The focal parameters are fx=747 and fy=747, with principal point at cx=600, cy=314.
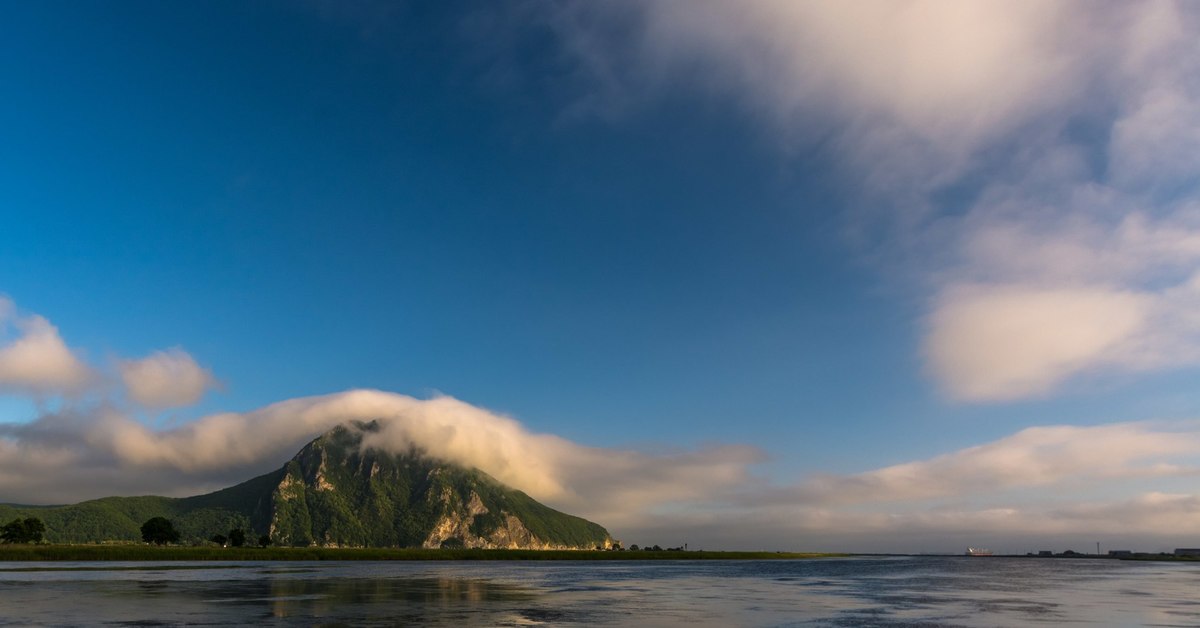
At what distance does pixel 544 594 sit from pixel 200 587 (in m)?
43.0

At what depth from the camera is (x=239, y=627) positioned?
4884 cm

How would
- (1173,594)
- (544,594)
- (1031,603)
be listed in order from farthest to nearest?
(1173,594) → (544,594) → (1031,603)

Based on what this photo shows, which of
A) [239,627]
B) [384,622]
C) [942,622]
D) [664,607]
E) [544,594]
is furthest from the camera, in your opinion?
[544,594]

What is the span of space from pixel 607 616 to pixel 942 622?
84.4 feet

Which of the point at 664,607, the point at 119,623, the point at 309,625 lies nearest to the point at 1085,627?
the point at 664,607

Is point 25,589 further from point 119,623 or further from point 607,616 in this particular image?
point 607,616

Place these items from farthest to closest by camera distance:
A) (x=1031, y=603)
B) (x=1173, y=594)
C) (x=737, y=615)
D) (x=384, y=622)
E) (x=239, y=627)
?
(x=1173, y=594) → (x=1031, y=603) → (x=737, y=615) → (x=384, y=622) → (x=239, y=627)

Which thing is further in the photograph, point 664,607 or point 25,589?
point 25,589

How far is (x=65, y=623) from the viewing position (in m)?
49.6

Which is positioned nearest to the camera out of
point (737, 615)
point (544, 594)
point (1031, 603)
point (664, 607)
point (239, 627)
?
point (239, 627)

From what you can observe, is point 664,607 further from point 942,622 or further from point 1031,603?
point 1031,603

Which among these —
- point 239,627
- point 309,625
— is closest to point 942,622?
point 309,625

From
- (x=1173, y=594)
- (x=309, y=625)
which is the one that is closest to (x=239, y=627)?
(x=309, y=625)

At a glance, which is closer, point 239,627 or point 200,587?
point 239,627
